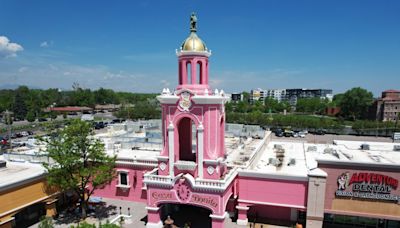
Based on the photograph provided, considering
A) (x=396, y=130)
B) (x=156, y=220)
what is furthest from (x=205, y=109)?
(x=396, y=130)

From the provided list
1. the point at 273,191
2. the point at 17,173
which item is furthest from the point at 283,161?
the point at 17,173

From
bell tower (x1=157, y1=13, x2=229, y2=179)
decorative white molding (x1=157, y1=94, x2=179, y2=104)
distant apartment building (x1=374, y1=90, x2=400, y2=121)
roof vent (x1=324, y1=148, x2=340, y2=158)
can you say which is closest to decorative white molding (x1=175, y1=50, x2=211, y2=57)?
bell tower (x1=157, y1=13, x2=229, y2=179)

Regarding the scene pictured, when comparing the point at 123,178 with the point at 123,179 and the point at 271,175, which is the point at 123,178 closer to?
the point at 123,179

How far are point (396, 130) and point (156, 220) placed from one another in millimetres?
67115

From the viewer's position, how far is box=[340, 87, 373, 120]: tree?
97188 mm

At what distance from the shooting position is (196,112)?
816 inches

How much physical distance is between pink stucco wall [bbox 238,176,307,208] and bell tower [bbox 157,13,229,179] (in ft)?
9.20

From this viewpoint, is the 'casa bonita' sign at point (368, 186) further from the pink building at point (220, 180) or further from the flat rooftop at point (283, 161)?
the flat rooftop at point (283, 161)

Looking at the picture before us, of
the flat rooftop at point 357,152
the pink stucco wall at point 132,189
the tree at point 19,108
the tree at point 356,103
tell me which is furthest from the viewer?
the tree at point 19,108

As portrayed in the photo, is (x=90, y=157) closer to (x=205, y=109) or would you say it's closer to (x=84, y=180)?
(x=84, y=180)

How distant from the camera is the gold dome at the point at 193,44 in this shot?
20719 mm

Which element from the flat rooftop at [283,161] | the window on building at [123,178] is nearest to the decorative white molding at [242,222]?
the flat rooftop at [283,161]

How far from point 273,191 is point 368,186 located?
6.90 meters

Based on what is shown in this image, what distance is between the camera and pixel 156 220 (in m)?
21.8
